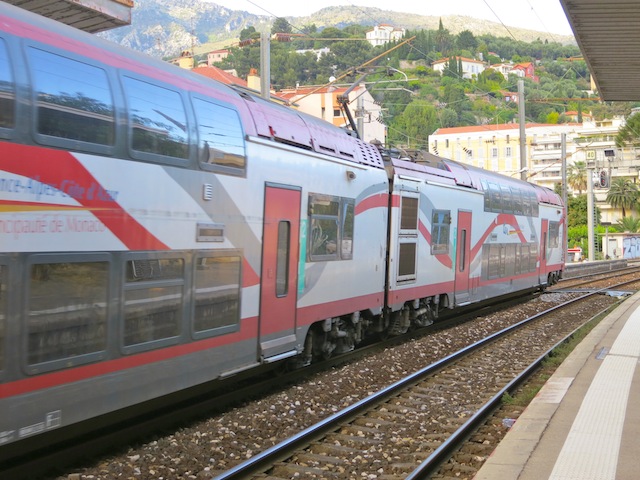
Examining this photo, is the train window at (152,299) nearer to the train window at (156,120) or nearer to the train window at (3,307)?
the train window at (156,120)

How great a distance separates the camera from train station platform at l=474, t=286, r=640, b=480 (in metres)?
5.75

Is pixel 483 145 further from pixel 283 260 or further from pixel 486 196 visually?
pixel 283 260

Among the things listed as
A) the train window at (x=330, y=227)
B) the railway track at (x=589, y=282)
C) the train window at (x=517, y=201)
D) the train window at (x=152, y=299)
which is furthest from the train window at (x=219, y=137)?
the railway track at (x=589, y=282)

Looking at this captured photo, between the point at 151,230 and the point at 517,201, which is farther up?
the point at 517,201

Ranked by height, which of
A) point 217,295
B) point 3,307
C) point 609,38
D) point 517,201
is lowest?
point 217,295

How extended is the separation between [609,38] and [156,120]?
7172mm

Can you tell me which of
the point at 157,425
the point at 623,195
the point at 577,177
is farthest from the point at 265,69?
the point at 577,177

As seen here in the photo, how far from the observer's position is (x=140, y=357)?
6.34 meters

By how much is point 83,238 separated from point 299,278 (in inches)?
156

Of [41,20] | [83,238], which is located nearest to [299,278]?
[83,238]

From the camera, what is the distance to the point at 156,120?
6.61 metres

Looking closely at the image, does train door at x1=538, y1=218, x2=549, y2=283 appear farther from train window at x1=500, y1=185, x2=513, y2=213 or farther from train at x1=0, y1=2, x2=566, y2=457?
train at x1=0, y1=2, x2=566, y2=457

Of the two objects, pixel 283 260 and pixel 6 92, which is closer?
pixel 6 92

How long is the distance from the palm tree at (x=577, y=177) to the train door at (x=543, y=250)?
83.9 metres
